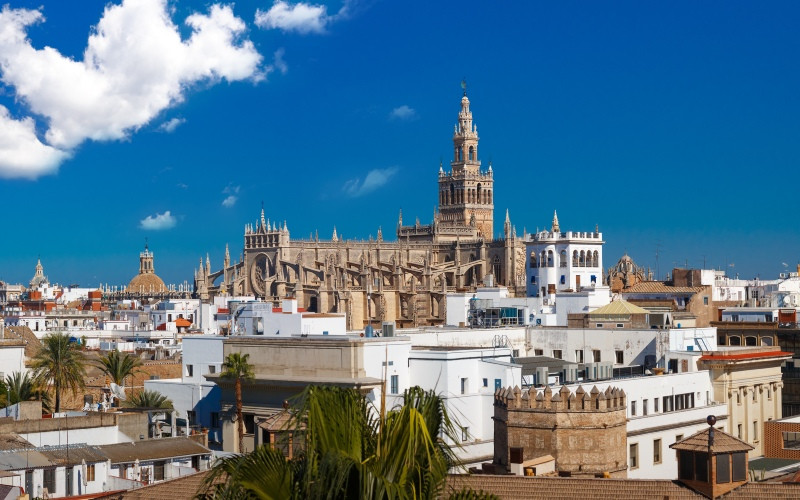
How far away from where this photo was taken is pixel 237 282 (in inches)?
5221

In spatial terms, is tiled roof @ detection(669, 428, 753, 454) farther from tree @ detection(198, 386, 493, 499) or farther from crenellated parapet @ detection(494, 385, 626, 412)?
crenellated parapet @ detection(494, 385, 626, 412)

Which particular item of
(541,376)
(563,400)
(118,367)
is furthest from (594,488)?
(118,367)

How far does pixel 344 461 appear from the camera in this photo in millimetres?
14227

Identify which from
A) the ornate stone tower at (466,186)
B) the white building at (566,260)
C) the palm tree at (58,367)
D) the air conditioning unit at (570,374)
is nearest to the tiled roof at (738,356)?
the air conditioning unit at (570,374)

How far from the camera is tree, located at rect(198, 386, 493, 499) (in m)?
14.2

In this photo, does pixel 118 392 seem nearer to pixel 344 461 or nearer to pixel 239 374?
pixel 239 374

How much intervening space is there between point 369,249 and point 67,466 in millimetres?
107811

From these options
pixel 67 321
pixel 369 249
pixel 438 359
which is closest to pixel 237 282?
pixel 369 249

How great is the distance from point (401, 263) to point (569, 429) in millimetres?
104752

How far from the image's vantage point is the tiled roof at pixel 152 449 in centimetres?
3353

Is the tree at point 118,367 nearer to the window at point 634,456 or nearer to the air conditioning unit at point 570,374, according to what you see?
the air conditioning unit at point 570,374

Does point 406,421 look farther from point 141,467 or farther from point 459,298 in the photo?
point 459,298

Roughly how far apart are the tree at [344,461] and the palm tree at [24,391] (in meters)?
31.5

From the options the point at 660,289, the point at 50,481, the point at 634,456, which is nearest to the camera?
the point at 50,481
